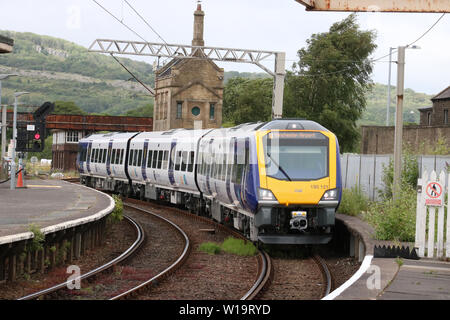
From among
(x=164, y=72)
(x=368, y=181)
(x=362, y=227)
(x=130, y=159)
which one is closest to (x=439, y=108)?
(x=164, y=72)

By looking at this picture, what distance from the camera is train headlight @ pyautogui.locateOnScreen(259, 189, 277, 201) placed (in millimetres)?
15883

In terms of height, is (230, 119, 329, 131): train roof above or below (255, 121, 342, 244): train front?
above

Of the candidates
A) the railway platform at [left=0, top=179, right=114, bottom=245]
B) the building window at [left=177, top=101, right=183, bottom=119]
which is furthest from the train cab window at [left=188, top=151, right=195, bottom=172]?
the building window at [left=177, top=101, right=183, bottom=119]

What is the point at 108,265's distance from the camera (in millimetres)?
14086

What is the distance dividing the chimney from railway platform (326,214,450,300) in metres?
64.9

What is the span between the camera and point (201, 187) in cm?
2438

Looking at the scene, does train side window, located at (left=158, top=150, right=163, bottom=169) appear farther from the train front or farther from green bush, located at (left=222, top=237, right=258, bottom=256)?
the train front

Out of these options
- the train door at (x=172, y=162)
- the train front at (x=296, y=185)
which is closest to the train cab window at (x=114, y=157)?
the train door at (x=172, y=162)

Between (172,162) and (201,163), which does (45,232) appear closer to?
(201,163)

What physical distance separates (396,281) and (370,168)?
13865 millimetres

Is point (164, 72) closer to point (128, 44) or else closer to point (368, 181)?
point (128, 44)

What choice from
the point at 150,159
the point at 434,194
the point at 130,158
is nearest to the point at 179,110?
the point at 130,158

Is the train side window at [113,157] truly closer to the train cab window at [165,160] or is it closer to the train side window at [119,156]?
the train side window at [119,156]
